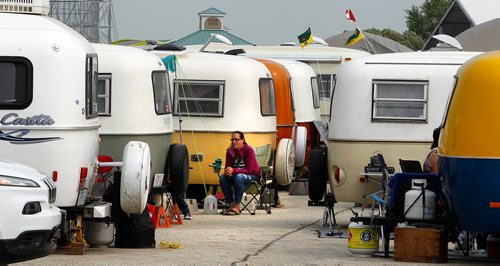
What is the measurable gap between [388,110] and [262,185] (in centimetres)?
452

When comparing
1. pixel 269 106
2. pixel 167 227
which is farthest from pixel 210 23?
pixel 167 227

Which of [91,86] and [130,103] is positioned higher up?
[91,86]

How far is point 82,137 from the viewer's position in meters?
14.9

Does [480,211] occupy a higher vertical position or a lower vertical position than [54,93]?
lower

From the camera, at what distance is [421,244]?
1462cm

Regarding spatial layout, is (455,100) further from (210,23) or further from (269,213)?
(210,23)

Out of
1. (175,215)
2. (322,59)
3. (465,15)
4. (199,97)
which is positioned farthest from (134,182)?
(465,15)

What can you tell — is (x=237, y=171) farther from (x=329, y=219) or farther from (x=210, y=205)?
(x=329, y=219)

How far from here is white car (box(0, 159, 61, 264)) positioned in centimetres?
1226

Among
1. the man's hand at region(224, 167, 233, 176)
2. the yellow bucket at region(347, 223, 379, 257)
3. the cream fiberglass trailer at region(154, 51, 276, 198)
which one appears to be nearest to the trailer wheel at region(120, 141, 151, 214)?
the yellow bucket at region(347, 223, 379, 257)

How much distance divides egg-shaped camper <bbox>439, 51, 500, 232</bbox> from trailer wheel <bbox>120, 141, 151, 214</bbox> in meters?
3.30

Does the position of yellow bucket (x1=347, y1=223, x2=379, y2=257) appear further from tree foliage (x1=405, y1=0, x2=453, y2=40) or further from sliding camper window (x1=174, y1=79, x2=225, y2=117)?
tree foliage (x1=405, y1=0, x2=453, y2=40)

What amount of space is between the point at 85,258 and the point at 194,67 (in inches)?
346

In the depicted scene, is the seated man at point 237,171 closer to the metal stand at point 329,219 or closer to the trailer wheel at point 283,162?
the trailer wheel at point 283,162
